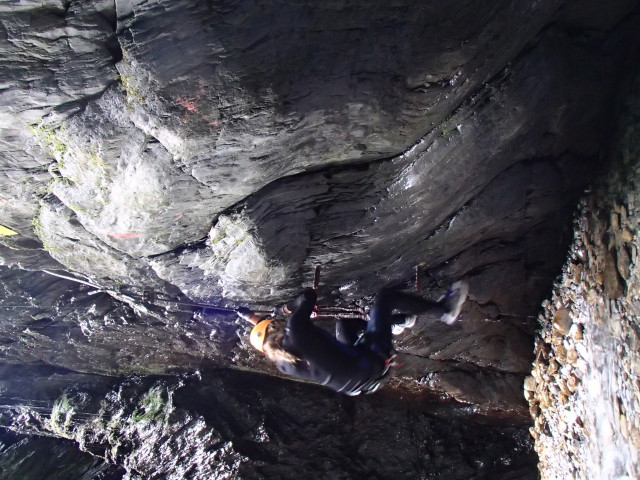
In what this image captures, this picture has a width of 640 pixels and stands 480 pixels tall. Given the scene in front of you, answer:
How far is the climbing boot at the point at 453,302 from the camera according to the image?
5281mm

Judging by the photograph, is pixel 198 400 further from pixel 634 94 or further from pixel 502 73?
pixel 634 94

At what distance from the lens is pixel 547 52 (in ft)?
13.5

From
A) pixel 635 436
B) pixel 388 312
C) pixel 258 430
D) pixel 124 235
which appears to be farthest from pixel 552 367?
pixel 124 235

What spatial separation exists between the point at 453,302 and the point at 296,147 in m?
2.76

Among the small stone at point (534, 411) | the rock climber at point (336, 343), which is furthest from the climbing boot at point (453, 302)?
the small stone at point (534, 411)

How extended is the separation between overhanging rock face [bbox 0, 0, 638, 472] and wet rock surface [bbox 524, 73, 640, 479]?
32 cm

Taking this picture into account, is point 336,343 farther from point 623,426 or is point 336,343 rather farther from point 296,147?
point 623,426

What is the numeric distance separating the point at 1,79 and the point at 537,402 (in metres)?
7.65

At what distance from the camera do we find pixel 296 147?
3.96m

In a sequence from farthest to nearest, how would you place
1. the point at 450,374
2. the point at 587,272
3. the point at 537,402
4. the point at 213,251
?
the point at 450,374 < the point at 537,402 < the point at 587,272 < the point at 213,251

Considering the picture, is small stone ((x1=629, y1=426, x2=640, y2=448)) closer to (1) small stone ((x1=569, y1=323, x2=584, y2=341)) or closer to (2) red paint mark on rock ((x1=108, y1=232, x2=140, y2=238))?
(1) small stone ((x1=569, y1=323, x2=584, y2=341))

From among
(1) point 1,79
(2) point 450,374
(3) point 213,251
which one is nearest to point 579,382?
(2) point 450,374

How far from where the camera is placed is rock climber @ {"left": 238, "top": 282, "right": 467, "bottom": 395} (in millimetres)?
4125

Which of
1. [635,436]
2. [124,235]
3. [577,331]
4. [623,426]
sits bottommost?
[635,436]
